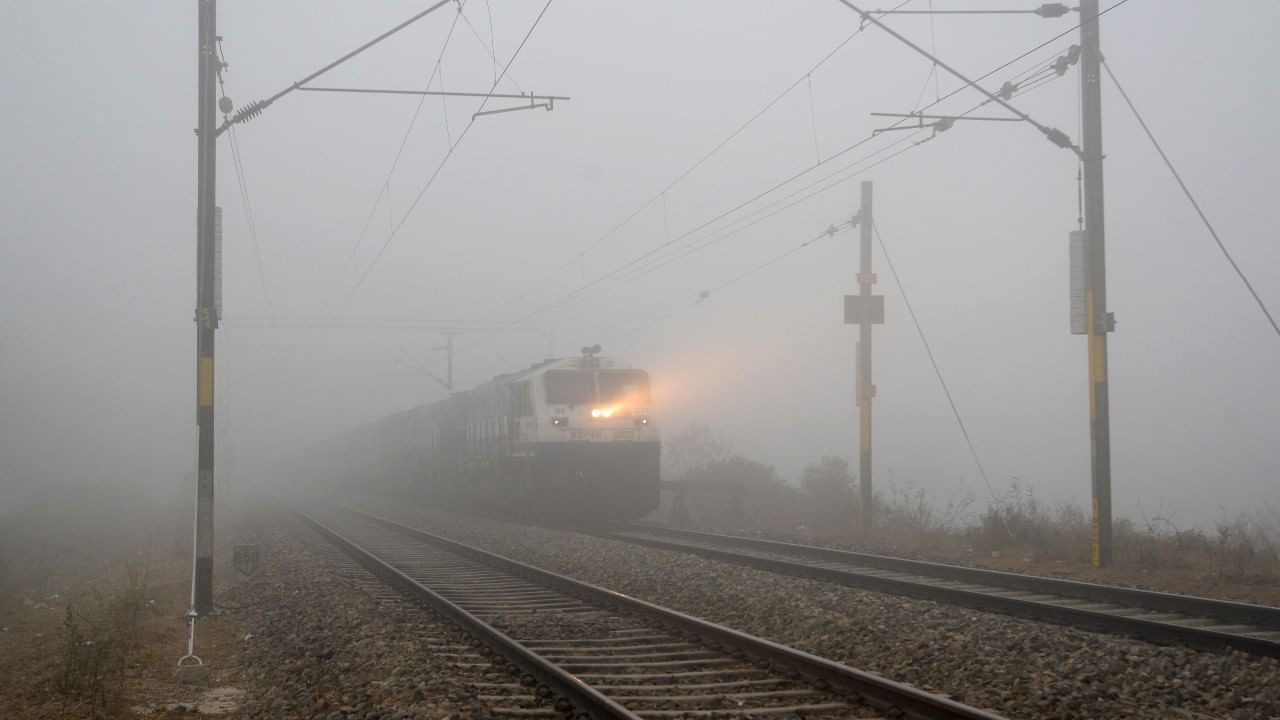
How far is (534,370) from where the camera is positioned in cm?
2253

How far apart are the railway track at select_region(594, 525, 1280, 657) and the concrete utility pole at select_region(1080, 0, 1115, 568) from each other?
291cm

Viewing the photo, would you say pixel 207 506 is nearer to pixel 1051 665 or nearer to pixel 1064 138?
pixel 1051 665

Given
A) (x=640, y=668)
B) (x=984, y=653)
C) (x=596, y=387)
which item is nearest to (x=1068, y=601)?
(x=984, y=653)

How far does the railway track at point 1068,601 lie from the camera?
779 centimetres

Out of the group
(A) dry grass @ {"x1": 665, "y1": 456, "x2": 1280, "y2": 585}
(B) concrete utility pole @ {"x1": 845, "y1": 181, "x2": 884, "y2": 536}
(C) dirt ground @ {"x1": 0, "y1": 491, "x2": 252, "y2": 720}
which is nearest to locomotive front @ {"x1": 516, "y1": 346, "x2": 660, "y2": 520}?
(A) dry grass @ {"x1": 665, "y1": 456, "x2": 1280, "y2": 585}

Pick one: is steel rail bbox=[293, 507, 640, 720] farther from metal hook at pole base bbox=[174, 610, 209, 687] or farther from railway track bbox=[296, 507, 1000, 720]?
metal hook at pole base bbox=[174, 610, 209, 687]

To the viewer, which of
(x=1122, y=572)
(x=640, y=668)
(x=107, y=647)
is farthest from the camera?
(x=1122, y=572)

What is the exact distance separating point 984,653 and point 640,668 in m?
2.43

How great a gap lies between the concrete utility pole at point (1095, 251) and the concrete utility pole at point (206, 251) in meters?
10.7

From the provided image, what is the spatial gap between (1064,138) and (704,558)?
7395mm

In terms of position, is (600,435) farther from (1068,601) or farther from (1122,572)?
(1068,601)

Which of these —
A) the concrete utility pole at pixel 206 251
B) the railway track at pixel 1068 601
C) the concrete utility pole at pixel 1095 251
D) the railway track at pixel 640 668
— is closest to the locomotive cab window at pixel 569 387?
the railway track at pixel 1068 601

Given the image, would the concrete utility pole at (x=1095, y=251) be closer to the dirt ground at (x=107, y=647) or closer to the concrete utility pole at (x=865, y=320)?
the concrete utility pole at (x=865, y=320)

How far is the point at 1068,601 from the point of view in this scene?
33.0 feet
